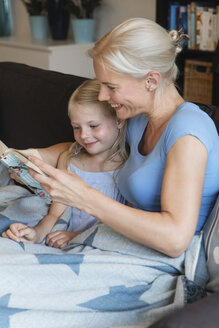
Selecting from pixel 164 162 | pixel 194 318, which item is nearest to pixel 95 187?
pixel 164 162

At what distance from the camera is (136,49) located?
4.09 ft

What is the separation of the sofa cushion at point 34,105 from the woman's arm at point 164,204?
75 centimetres

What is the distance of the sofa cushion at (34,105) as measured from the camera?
1.96m

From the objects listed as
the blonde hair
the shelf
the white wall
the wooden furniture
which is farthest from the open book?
the white wall

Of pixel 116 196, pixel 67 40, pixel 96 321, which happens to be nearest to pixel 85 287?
pixel 96 321

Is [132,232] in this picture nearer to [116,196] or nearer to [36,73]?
[116,196]

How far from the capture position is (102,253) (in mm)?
1329

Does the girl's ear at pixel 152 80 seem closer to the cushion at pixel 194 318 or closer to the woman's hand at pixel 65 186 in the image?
the woman's hand at pixel 65 186

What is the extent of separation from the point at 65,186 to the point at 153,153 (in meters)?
0.29

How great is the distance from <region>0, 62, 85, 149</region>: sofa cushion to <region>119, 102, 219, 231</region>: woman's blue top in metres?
0.59

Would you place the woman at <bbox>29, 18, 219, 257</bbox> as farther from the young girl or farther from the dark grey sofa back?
the dark grey sofa back

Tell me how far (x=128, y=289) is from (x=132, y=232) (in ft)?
0.53

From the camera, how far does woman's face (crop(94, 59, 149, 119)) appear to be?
1303 mm

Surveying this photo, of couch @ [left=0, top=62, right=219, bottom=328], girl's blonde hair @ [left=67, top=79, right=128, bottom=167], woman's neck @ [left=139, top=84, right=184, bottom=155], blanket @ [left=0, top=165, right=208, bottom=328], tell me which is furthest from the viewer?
couch @ [left=0, top=62, right=219, bottom=328]
